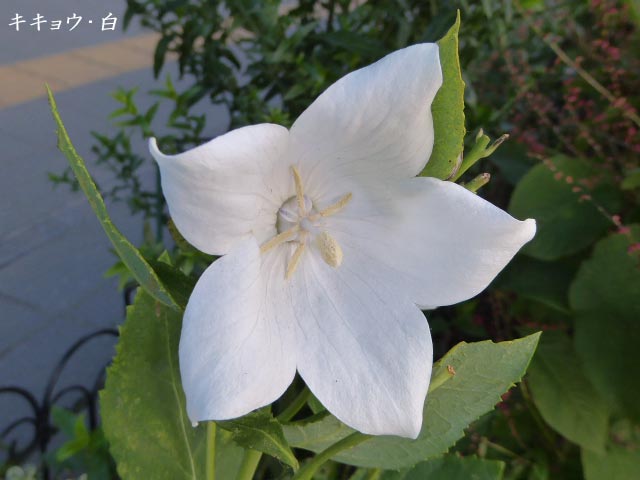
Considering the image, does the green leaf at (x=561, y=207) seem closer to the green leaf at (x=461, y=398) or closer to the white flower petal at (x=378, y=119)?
the green leaf at (x=461, y=398)

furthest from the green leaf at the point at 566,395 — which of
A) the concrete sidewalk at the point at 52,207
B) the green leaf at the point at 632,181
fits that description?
the concrete sidewalk at the point at 52,207

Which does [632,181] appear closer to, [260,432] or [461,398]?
[461,398]

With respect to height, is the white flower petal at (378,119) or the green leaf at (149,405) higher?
the white flower petal at (378,119)

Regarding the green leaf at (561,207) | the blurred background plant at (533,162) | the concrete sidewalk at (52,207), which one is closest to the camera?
the blurred background plant at (533,162)

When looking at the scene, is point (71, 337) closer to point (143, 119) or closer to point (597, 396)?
point (143, 119)

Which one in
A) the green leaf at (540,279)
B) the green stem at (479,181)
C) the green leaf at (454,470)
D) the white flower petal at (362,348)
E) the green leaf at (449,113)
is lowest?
the green leaf at (540,279)

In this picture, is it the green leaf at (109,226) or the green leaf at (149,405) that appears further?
the green leaf at (149,405)

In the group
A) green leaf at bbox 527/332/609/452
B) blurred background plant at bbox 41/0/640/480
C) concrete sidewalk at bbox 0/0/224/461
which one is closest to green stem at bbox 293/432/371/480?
blurred background plant at bbox 41/0/640/480

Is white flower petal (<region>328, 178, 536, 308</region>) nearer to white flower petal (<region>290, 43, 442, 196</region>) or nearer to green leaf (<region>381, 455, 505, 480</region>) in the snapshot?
white flower petal (<region>290, 43, 442, 196</region>)

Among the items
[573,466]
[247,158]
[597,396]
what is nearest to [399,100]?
[247,158]
